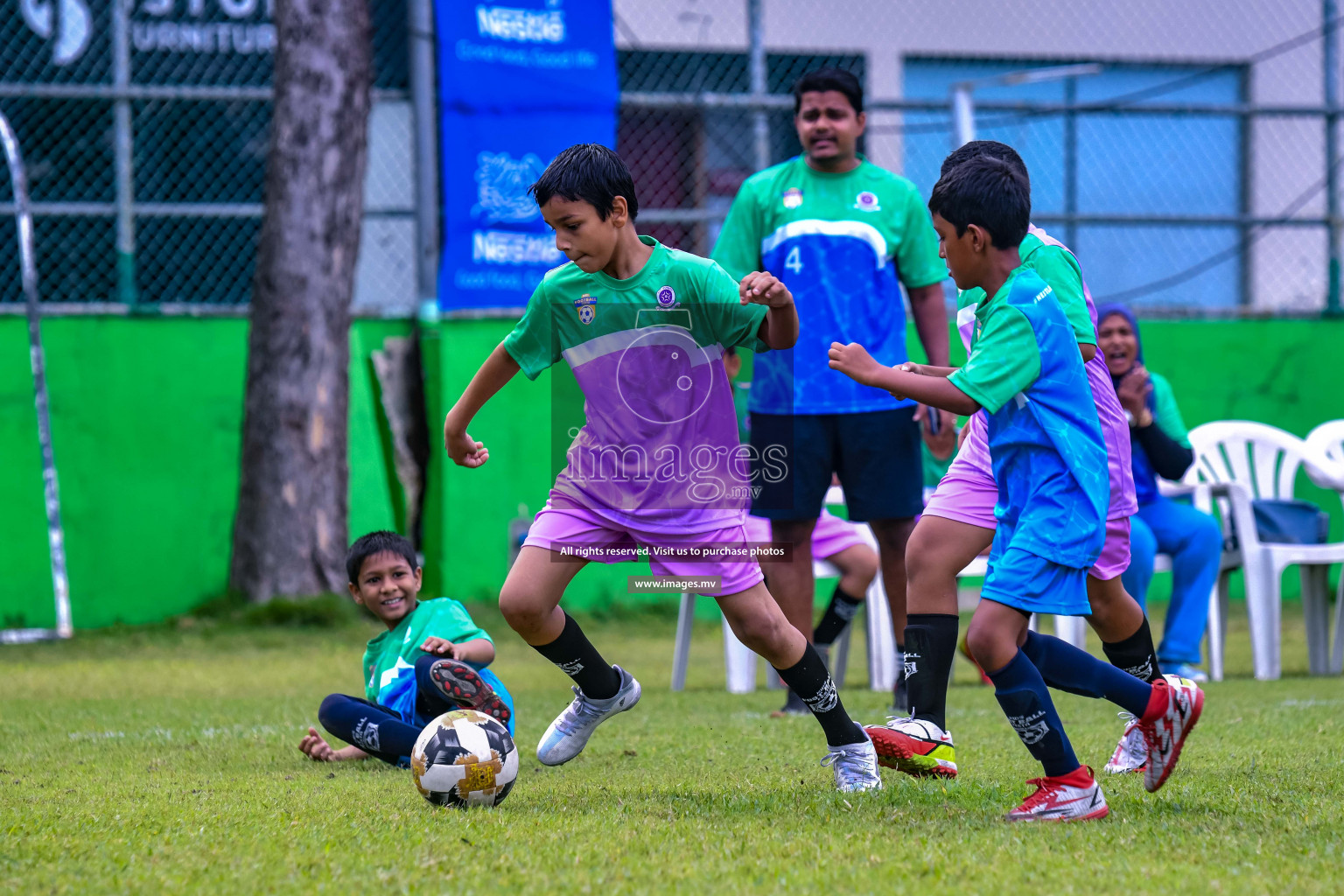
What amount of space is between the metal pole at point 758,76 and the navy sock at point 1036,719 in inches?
268

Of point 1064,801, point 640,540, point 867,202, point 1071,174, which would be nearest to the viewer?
point 1064,801

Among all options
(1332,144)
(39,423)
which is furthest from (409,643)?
(1332,144)

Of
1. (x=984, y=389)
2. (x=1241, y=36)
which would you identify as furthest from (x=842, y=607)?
(x=1241, y=36)

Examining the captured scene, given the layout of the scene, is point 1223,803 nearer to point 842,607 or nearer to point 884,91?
point 842,607

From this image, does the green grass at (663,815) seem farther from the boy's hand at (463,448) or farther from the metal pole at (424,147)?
the metal pole at (424,147)

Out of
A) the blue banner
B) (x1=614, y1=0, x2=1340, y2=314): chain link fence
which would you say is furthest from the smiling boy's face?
(x1=614, y1=0, x2=1340, y2=314): chain link fence

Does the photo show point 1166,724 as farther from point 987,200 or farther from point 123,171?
point 123,171

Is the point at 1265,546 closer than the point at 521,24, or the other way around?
the point at 1265,546

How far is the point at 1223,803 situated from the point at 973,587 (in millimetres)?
4864

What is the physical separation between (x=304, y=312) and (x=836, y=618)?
14.4ft

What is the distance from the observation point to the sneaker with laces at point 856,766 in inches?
139

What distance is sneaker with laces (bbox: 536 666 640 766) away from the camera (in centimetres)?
388

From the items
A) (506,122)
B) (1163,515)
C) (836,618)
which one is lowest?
(836,618)

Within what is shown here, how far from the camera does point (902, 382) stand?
10.0 ft
